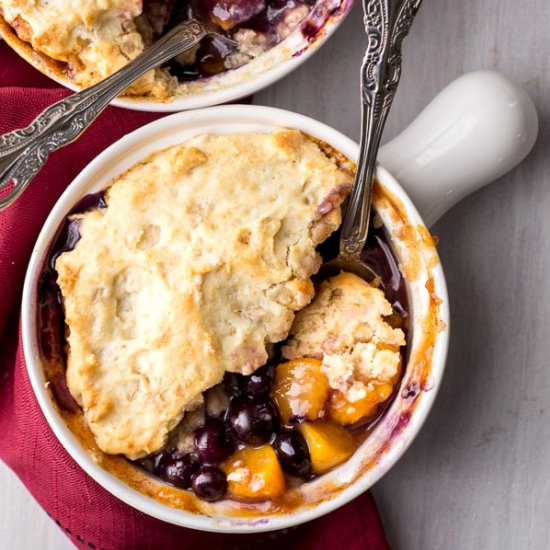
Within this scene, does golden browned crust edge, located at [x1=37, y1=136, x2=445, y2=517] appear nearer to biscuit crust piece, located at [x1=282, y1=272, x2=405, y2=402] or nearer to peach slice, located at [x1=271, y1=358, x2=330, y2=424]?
biscuit crust piece, located at [x1=282, y1=272, x2=405, y2=402]

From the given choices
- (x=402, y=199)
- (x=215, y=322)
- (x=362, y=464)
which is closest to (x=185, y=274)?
(x=215, y=322)

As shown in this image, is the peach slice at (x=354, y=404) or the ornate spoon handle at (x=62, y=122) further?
the peach slice at (x=354, y=404)

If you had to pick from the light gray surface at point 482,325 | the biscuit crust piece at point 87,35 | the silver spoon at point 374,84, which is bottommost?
the light gray surface at point 482,325

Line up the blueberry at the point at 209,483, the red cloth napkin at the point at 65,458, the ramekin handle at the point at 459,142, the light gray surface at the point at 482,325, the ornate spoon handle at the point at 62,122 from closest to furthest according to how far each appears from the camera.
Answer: the ornate spoon handle at the point at 62,122
the blueberry at the point at 209,483
the ramekin handle at the point at 459,142
the red cloth napkin at the point at 65,458
the light gray surface at the point at 482,325

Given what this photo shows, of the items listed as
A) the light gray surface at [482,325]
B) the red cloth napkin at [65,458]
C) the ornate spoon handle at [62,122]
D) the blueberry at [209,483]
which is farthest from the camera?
the light gray surface at [482,325]

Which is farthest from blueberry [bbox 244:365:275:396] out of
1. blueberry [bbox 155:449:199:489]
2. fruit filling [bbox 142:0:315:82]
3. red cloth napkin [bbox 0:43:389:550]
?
fruit filling [bbox 142:0:315:82]

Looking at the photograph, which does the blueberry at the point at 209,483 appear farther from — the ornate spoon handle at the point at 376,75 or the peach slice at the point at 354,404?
the ornate spoon handle at the point at 376,75

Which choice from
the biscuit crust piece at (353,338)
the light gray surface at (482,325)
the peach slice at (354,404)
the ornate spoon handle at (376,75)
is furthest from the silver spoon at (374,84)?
the light gray surface at (482,325)
